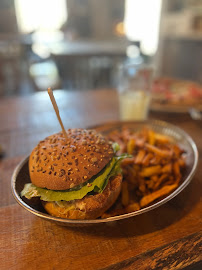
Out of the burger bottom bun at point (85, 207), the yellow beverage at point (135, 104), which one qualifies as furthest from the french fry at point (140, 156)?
the yellow beverage at point (135, 104)

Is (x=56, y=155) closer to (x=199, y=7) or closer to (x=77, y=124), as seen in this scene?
(x=77, y=124)

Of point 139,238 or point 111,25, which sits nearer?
point 139,238

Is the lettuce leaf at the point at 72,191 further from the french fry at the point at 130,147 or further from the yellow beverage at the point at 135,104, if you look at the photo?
the yellow beverage at the point at 135,104

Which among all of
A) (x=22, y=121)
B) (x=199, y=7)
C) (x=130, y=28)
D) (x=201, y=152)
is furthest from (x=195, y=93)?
(x=130, y=28)

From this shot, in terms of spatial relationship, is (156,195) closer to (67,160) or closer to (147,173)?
(147,173)

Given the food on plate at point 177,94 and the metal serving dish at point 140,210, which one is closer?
the metal serving dish at point 140,210

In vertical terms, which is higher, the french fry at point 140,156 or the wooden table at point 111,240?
the french fry at point 140,156

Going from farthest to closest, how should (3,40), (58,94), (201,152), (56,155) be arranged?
1. (3,40)
2. (58,94)
3. (201,152)
4. (56,155)
